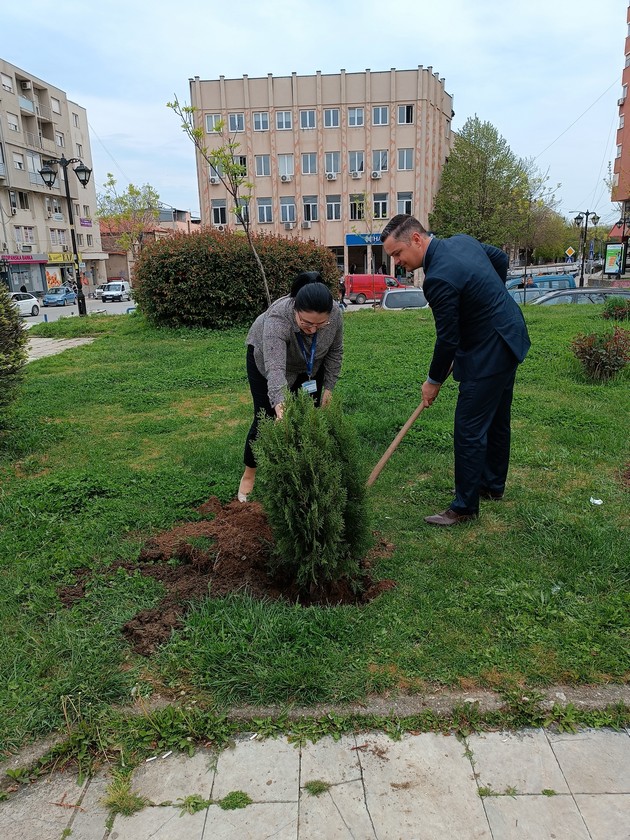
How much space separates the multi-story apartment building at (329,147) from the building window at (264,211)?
0.29 ft

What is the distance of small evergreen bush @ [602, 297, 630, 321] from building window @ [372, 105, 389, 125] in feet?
146

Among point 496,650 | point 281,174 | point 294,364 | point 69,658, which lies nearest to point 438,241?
point 294,364

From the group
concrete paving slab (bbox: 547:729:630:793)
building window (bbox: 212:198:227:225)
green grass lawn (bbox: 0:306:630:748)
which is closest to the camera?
concrete paving slab (bbox: 547:729:630:793)

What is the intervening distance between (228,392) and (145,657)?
19.0ft

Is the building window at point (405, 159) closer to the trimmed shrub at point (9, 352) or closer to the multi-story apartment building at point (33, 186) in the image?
the multi-story apartment building at point (33, 186)

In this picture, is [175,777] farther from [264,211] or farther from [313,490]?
[264,211]

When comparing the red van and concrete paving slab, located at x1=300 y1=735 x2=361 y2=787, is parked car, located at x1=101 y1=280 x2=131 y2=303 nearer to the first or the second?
the red van

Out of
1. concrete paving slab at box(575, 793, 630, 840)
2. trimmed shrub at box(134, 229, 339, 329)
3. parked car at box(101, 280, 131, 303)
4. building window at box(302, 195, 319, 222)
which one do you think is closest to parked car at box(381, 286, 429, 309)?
trimmed shrub at box(134, 229, 339, 329)

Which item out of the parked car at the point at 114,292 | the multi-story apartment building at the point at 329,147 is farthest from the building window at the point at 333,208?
the parked car at the point at 114,292

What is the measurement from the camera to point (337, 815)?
200 cm

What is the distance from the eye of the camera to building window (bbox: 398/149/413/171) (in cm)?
5088

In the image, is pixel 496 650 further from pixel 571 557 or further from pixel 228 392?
pixel 228 392

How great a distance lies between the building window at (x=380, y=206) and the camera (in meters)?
52.2

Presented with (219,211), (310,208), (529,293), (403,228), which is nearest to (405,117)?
(310,208)
